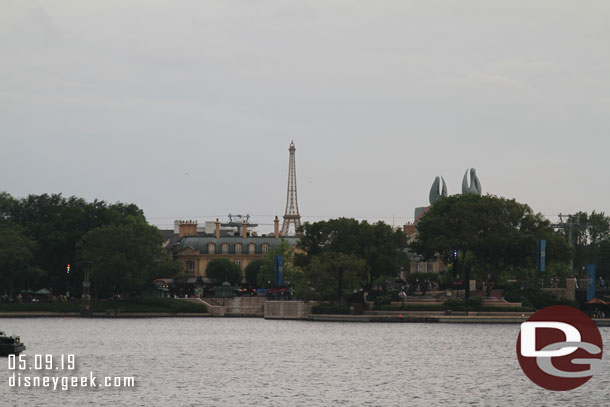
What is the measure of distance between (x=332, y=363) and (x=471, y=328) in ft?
153

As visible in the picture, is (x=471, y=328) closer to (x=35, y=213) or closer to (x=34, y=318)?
(x=34, y=318)

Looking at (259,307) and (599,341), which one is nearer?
(599,341)

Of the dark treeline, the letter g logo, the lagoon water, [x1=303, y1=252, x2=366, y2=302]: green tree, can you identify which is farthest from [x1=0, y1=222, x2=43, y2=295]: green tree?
the letter g logo

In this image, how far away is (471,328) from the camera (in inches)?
5221

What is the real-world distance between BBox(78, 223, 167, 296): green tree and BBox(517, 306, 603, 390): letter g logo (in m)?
55.5

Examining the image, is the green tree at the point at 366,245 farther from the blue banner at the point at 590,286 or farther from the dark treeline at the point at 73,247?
the blue banner at the point at 590,286

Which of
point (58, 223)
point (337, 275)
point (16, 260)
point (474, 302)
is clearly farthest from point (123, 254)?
point (474, 302)

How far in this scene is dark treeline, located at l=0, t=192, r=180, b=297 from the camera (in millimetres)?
162125

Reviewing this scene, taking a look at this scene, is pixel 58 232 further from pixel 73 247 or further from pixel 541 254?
pixel 541 254

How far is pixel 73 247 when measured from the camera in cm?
17500

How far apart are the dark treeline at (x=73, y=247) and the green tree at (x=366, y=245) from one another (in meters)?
22.2

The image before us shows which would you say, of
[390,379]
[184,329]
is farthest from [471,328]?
[390,379]

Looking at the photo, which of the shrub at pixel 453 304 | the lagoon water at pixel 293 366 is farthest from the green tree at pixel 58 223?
the shrub at pixel 453 304

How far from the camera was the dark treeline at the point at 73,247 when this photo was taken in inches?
6383
